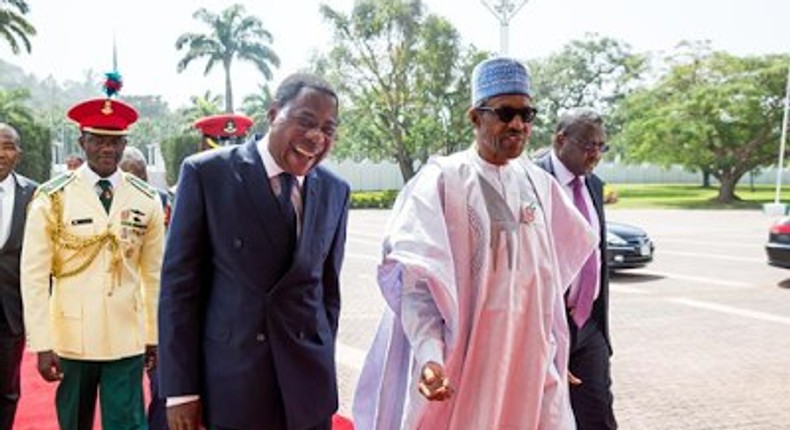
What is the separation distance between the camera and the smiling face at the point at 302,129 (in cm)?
226

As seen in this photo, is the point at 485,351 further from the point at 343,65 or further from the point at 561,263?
the point at 343,65

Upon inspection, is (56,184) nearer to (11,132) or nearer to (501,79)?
(11,132)

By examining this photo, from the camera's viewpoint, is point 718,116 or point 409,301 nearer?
point 409,301

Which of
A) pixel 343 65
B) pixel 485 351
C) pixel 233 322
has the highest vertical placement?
pixel 343 65

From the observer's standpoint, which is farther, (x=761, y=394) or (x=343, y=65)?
(x=343, y=65)

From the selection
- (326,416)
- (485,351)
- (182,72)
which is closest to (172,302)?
(326,416)

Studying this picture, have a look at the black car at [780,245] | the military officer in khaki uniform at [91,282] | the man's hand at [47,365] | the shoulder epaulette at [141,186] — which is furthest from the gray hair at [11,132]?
the black car at [780,245]

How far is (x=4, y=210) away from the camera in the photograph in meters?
3.75

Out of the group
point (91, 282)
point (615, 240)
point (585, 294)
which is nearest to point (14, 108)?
point (615, 240)

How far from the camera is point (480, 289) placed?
8.41 ft

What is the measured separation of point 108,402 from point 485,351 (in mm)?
1842

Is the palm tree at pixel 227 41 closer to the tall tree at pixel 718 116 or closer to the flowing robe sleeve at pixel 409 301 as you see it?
the tall tree at pixel 718 116

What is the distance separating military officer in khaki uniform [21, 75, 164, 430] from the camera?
10.6 ft

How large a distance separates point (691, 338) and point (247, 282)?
6.17 m
